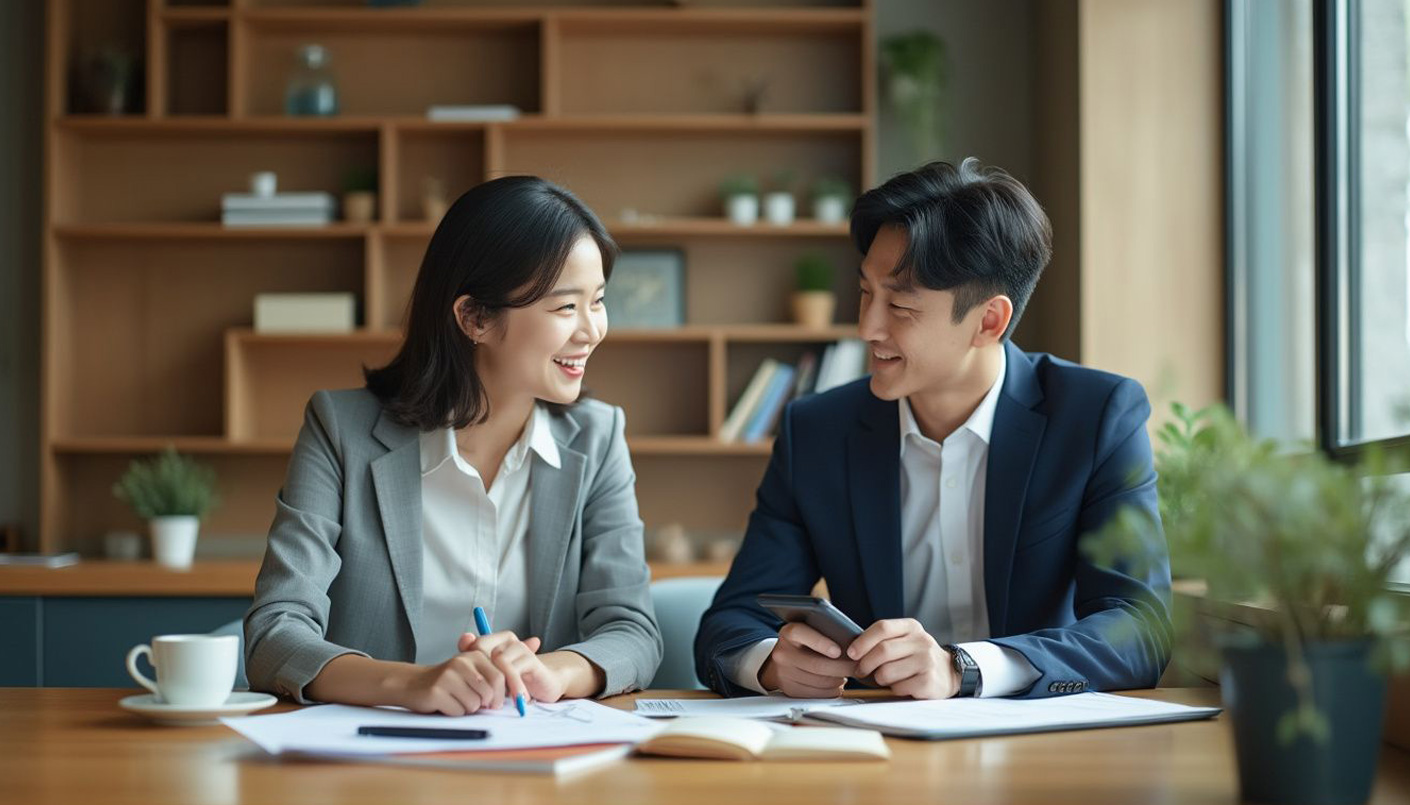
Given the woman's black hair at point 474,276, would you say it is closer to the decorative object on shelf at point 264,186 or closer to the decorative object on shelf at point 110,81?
the decorative object on shelf at point 264,186

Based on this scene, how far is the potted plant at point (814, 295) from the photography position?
13.5 ft

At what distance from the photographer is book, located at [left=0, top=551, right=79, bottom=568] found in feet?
12.6

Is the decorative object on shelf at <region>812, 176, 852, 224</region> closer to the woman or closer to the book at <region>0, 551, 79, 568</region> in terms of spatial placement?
the woman

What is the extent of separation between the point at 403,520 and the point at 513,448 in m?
0.21

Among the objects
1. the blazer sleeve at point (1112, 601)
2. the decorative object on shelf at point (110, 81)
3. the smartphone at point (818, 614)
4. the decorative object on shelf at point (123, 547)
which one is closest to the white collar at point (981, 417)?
the blazer sleeve at point (1112, 601)

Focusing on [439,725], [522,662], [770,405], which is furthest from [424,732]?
[770,405]

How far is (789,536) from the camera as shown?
2076 mm

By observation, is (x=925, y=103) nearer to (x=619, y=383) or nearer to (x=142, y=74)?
(x=619, y=383)

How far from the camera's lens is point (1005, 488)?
1963mm

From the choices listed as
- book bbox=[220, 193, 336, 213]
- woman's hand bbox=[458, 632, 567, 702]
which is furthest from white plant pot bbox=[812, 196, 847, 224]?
woman's hand bbox=[458, 632, 567, 702]

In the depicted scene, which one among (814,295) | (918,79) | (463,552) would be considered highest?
(918,79)

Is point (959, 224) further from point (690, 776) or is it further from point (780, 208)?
point (780, 208)

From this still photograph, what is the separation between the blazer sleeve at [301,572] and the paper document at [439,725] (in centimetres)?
13

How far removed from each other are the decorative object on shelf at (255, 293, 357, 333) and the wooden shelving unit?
100mm
